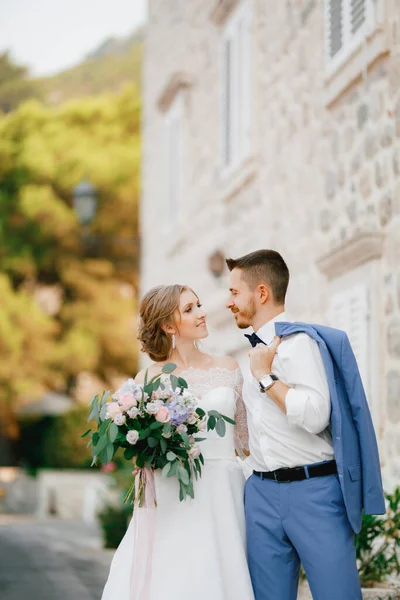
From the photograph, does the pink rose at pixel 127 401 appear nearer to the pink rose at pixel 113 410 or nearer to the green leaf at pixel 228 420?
the pink rose at pixel 113 410

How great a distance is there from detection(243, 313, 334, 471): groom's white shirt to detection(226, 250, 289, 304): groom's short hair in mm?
150

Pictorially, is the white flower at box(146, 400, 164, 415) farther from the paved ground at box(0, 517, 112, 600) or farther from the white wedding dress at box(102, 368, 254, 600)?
the paved ground at box(0, 517, 112, 600)

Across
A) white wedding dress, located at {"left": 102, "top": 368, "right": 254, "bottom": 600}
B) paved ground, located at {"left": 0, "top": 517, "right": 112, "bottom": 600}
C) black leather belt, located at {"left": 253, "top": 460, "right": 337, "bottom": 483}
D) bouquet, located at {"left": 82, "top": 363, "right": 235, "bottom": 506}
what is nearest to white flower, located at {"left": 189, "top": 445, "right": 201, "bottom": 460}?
bouquet, located at {"left": 82, "top": 363, "right": 235, "bottom": 506}

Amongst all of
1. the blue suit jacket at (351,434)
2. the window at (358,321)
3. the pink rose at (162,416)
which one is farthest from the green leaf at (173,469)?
the window at (358,321)

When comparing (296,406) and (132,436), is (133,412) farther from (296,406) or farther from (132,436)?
(296,406)

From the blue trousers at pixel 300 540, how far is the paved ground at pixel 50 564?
3750mm

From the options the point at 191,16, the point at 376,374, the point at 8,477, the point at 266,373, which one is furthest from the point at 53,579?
the point at 8,477

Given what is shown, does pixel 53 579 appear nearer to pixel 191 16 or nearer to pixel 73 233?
pixel 191 16

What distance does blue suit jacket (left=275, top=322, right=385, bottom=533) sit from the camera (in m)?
3.90

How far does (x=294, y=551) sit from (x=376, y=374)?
3149 millimetres

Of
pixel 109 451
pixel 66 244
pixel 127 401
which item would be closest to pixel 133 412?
pixel 127 401

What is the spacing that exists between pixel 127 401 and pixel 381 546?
2807mm

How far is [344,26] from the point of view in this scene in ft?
25.7

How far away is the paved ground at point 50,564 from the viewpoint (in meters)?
7.99
